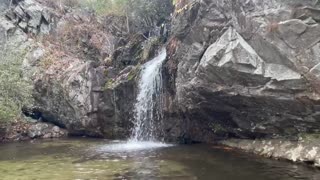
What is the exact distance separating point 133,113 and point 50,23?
58.5 feet

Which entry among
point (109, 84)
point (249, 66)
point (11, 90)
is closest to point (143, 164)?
point (249, 66)

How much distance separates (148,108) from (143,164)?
760 cm

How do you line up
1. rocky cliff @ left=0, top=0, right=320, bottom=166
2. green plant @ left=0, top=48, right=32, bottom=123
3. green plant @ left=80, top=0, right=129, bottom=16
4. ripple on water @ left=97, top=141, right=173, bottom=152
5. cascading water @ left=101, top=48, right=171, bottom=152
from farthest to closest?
green plant @ left=80, top=0, right=129, bottom=16, green plant @ left=0, top=48, right=32, bottom=123, cascading water @ left=101, top=48, right=171, bottom=152, ripple on water @ left=97, top=141, right=173, bottom=152, rocky cliff @ left=0, top=0, right=320, bottom=166

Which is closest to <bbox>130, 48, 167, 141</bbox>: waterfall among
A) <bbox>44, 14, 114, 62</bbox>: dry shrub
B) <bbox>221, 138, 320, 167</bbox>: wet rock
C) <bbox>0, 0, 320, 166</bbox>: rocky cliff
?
<bbox>0, 0, 320, 166</bbox>: rocky cliff

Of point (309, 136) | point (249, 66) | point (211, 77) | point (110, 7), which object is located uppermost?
point (110, 7)

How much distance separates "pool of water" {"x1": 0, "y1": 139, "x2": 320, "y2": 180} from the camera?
1156cm

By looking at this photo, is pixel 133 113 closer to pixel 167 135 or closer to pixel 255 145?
pixel 167 135

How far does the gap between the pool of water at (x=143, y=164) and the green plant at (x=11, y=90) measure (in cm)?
381

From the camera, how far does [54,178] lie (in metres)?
11.8

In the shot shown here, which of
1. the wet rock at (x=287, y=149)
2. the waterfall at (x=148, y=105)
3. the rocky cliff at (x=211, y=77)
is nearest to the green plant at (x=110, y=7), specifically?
the rocky cliff at (x=211, y=77)

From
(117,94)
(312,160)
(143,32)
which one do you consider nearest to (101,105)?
(117,94)

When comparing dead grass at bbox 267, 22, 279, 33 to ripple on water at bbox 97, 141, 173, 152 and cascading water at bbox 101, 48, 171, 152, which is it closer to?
ripple on water at bbox 97, 141, 173, 152

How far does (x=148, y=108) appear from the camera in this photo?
826 inches

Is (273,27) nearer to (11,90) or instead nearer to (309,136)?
(309,136)
